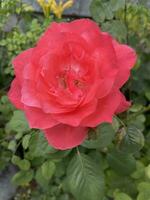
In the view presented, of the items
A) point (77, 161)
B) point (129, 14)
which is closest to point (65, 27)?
point (77, 161)

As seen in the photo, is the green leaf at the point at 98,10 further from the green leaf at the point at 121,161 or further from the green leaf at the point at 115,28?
the green leaf at the point at 121,161

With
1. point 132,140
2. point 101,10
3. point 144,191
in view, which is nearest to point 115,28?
point 101,10

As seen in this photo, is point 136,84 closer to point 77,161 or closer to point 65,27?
point 77,161

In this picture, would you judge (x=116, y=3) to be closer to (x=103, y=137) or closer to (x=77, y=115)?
(x=103, y=137)

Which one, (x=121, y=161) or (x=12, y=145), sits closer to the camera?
(x=121, y=161)

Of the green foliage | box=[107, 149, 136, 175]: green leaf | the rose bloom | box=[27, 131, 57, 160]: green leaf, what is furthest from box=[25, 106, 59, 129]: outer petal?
box=[107, 149, 136, 175]: green leaf

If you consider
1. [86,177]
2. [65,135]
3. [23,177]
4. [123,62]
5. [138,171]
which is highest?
[123,62]

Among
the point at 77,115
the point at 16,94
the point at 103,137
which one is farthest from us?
the point at 103,137

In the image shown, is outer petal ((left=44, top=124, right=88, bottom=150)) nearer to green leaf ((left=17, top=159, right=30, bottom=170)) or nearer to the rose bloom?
the rose bloom
